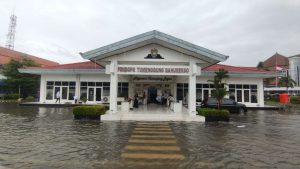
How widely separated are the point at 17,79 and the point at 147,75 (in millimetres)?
26527

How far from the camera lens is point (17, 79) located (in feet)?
133

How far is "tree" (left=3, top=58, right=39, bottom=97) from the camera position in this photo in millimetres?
41156

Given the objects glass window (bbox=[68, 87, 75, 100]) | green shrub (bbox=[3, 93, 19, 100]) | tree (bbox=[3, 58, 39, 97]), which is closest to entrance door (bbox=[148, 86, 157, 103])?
glass window (bbox=[68, 87, 75, 100])

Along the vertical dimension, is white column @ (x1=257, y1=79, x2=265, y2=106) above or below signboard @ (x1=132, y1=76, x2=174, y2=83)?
below

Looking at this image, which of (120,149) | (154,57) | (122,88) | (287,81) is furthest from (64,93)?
(287,81)

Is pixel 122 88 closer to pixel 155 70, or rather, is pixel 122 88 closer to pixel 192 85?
pixel 155 70

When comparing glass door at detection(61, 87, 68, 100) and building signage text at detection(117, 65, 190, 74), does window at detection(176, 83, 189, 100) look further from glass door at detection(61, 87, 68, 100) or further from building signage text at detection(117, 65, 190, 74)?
building signage text at detection(117, 65, 190, 74)

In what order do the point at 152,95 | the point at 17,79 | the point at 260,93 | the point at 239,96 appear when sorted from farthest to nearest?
the point at 17,79 → the point at 239,96 → the point at 260,93 → the point at 152,95

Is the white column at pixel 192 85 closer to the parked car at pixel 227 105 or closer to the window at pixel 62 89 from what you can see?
the parked car at pixel 227 105

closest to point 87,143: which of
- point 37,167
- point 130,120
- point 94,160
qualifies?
point 94,160

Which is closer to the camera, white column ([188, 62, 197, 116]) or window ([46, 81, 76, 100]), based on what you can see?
white column ([188, 62, 197, 116])

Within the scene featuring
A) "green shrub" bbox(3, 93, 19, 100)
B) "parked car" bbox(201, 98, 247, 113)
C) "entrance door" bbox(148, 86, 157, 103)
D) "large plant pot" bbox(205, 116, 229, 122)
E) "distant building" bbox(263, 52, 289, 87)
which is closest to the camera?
"large plant pot" bbox(205, 116, 229, 122)

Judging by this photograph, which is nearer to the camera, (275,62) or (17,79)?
(17,79)

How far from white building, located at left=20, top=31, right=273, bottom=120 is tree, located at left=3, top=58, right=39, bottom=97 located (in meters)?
8.76
